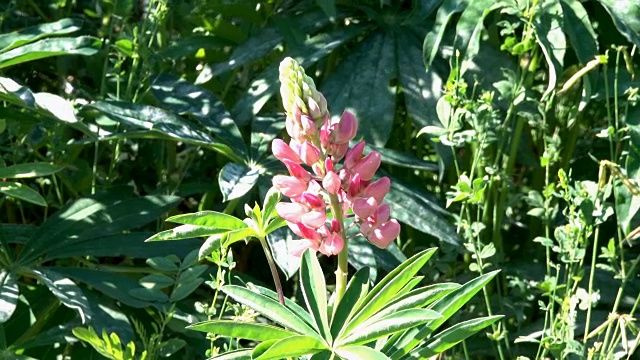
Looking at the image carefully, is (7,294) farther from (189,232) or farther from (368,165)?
(368,165)

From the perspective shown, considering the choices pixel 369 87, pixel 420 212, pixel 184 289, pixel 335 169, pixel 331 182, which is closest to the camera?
pixel 331 182

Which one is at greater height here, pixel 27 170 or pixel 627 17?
pixel 627 17

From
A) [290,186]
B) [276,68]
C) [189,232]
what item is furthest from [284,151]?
[276,68]

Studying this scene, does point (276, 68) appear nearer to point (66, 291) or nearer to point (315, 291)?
point (66, 291)

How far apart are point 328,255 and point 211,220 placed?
0.49 feet

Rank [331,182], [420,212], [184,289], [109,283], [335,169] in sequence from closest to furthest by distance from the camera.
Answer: [331,182] → [335,169] → [184,289] → [109,283] → [420,212]

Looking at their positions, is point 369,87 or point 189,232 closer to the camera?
point 189,232

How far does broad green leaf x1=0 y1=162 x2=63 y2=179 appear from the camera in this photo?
1.64 meters

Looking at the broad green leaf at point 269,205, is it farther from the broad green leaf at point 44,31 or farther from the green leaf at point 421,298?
the broad green leaf at point 44,31

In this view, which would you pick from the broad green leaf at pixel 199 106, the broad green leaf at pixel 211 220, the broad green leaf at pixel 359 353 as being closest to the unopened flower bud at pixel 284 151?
the broad green leaf at pixel 211 220

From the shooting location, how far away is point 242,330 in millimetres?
1074

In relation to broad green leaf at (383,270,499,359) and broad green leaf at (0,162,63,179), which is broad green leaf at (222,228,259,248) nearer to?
broad green leaf at (383,270,499,359)

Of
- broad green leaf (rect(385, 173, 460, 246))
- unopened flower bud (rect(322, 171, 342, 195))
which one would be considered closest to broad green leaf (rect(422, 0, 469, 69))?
broad green leaf (rect(385, 173, 460, 246))

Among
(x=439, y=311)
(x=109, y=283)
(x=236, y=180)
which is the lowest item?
(x=109, y=283)
